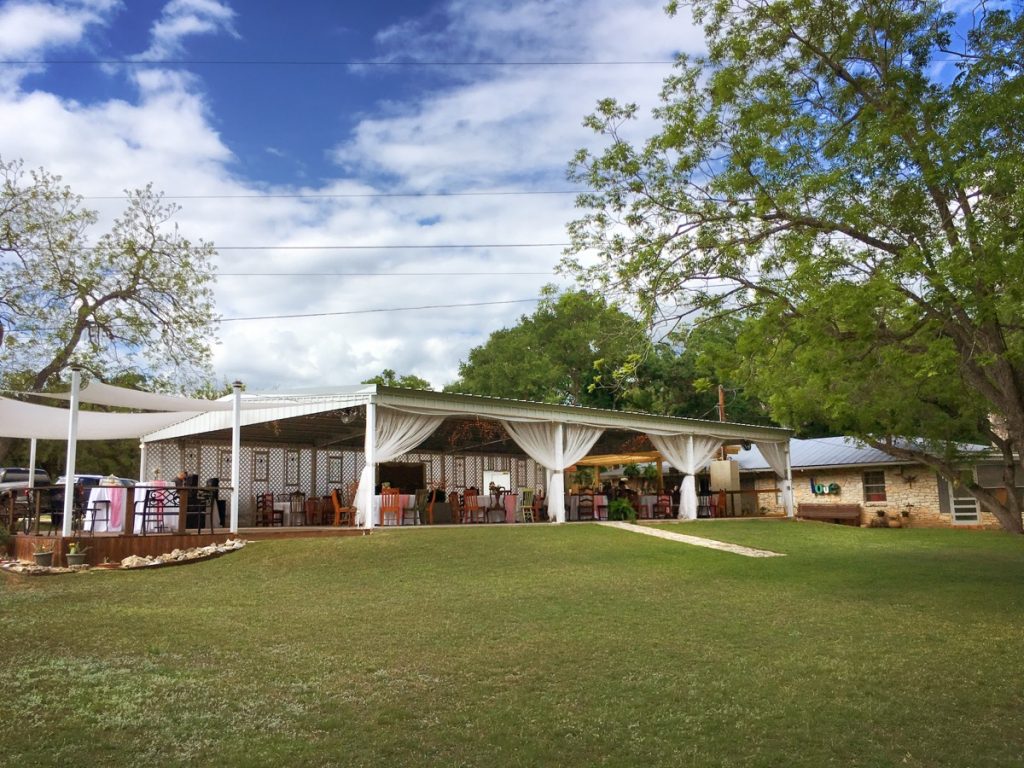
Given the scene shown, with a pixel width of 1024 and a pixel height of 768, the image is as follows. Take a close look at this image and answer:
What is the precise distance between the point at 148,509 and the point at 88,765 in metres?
9.33

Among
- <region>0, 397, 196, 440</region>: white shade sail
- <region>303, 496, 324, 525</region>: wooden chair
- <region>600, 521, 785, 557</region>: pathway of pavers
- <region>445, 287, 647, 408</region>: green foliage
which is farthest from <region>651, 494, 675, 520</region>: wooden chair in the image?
<region>445, 287, 647, 408</region>: green foliage

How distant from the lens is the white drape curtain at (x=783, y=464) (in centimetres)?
2100

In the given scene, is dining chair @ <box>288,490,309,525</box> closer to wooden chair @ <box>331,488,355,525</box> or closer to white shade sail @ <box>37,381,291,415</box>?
wooden chair @ <box>331,488,355,525</box>

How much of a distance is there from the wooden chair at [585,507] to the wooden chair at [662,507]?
2.05 metres

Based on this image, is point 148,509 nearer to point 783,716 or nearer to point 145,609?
point 145,609

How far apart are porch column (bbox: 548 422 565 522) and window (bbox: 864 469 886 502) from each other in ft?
40.3

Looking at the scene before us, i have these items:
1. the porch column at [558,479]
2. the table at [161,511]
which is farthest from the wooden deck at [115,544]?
the porch column at [558,479]

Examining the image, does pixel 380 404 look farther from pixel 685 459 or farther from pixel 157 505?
pixel 685 459

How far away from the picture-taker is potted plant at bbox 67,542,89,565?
10.3 meters

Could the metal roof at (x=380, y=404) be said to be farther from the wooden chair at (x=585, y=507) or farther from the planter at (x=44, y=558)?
the planter at (x=44, y=558)

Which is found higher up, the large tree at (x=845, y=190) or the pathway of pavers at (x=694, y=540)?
the large tree at (x=845, y=190)

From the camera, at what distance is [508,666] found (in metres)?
5.57

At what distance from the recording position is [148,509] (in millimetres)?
12164

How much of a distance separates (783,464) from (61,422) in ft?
54.8
